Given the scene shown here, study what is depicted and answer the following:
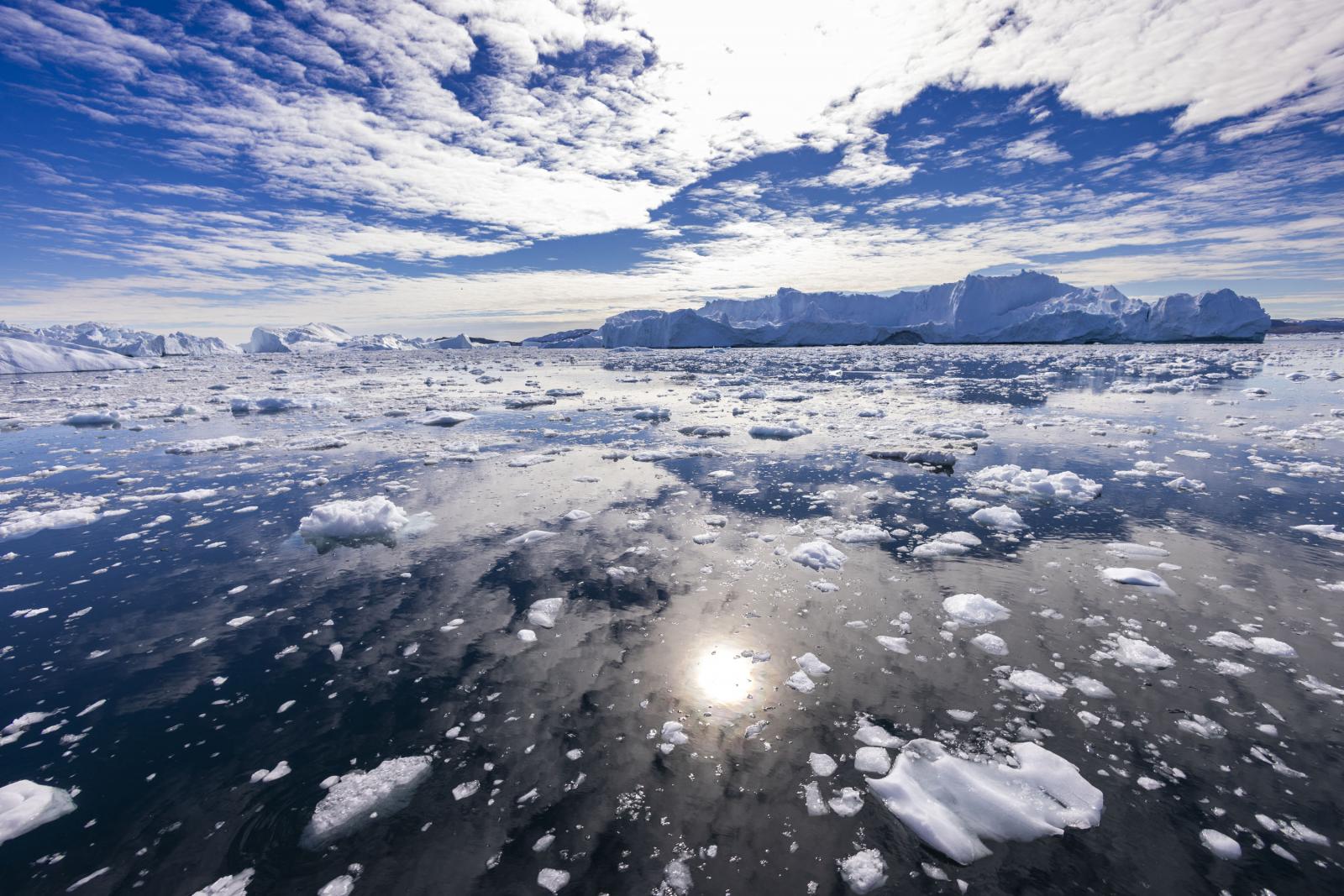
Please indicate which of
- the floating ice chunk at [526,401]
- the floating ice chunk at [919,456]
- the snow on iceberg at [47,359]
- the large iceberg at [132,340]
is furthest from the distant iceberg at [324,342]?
the floating ice chunk at [919,456]

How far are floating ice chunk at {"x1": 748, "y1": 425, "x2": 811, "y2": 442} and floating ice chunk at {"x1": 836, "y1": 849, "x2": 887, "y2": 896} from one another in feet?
33.1

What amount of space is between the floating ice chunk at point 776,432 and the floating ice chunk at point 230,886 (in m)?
11.0

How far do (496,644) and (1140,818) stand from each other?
421cm

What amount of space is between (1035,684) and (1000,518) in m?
3.52

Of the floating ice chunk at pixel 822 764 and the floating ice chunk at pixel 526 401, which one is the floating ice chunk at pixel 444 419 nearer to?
the floating ice chunk at pixel 526 401

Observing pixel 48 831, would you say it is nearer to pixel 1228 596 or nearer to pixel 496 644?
pixel 496 644

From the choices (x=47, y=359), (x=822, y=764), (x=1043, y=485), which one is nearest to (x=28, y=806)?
(x=822, y=764)

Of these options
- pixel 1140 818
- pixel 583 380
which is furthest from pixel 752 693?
pixel 583 380

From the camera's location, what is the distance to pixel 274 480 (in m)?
9.51

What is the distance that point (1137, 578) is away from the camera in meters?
5.18

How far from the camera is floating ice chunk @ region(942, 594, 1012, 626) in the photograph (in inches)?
181

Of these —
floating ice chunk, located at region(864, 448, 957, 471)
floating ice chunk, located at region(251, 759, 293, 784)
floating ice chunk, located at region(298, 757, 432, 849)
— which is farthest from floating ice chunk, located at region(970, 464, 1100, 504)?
floating ice chunk, located at region(251, 759, 293, 784)

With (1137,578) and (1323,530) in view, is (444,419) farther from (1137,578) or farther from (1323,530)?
(1323,530)

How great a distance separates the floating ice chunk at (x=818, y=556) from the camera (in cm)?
571
